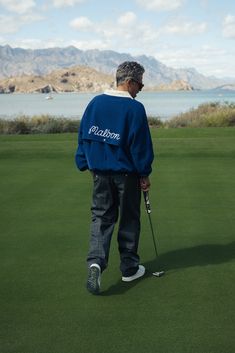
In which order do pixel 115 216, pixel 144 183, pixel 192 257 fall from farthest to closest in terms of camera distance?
pixel 192 257, pixel 115 216, pixel 144 183

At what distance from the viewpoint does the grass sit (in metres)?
3.42

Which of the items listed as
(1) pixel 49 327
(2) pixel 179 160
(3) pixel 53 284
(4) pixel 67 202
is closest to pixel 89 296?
Answer: (3) pixel 53 284

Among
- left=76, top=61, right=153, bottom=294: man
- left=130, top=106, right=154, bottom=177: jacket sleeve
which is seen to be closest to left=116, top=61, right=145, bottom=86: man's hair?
left=76, top=61, right=153, bottom=294: man

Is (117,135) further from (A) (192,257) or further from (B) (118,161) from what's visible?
(A) (192,257)

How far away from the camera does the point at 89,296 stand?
13.6 ft

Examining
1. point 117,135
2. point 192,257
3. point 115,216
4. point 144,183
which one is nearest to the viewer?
point 117,135

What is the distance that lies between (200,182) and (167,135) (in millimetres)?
7003

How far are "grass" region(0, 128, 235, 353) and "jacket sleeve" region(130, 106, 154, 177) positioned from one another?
33.7 inches

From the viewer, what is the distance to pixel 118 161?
14.4ft

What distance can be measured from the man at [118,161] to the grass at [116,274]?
0.20 metres

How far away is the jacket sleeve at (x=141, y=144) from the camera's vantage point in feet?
14.2

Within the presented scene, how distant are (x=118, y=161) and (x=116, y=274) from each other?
0.93 m

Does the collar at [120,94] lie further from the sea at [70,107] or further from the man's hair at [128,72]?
the sea at [70,107]

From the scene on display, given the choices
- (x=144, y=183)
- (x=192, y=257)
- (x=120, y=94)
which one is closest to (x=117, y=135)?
(x=120, y=94)
